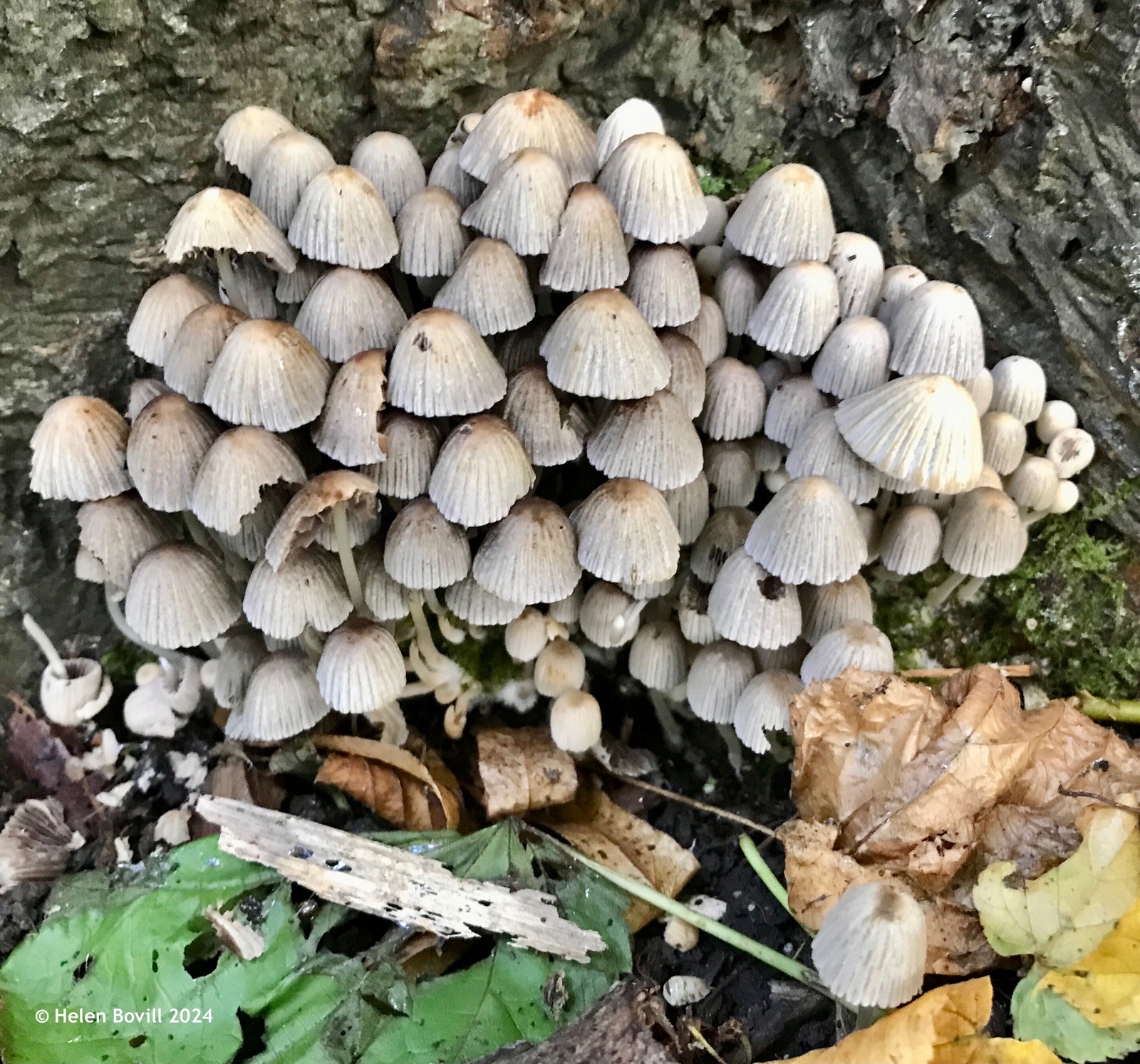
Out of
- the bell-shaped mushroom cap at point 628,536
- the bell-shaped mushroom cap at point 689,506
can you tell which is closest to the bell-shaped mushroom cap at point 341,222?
the bell-shaped mushroom cap at point 628,536

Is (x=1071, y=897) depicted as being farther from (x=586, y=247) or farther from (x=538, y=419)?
(x=586, y=247)

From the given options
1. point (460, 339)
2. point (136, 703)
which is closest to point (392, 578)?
point (460, 339)

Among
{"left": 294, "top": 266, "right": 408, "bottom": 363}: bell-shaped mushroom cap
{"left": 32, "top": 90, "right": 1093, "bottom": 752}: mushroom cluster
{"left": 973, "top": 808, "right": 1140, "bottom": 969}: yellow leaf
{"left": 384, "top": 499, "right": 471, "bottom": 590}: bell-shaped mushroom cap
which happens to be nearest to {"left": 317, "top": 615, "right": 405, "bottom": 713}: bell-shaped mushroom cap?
{"left": 32, "top": 90, "right": 1093, "bottom": 752}: mushroom cluster

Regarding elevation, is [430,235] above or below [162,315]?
above

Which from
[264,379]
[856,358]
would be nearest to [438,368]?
[264,379]

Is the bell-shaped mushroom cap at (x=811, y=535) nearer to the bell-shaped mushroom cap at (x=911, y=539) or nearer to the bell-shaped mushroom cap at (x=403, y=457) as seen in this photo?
the bell-shaped mushroom cap at (x=911, y=539)

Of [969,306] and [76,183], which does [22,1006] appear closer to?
[76,183]
